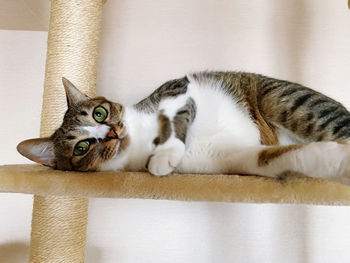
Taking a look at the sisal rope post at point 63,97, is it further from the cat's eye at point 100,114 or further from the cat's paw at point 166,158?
the cat's paw at point 166,158

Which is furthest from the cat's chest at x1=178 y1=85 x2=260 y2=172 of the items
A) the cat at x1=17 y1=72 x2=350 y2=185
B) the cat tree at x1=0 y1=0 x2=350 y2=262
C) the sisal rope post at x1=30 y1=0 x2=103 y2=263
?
the sisal rope post at x1=30 y1=0 x2=103 y2=263

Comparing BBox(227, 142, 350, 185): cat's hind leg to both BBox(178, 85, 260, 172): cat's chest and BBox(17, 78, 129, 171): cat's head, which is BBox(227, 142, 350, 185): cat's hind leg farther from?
BBox(17, 78, 129, 171): cat's head

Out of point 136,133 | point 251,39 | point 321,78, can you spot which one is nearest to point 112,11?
point 251,39

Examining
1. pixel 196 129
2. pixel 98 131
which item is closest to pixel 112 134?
pixel 98 131

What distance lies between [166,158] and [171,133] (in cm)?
16

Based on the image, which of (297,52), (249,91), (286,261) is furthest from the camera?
(297,52)

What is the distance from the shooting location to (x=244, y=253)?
5.23 feet

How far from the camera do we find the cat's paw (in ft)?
2.76

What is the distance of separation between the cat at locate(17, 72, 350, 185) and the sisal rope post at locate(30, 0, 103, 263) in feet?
0.75

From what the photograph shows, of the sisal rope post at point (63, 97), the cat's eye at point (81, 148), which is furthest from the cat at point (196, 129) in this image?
the sisal rope post at point (63, 97)

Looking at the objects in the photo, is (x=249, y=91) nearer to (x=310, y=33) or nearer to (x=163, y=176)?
(x=163, y=176)

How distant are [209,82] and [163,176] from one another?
1.74ft

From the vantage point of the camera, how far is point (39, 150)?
104 centimetres

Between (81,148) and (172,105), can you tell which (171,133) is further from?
(81,148)
